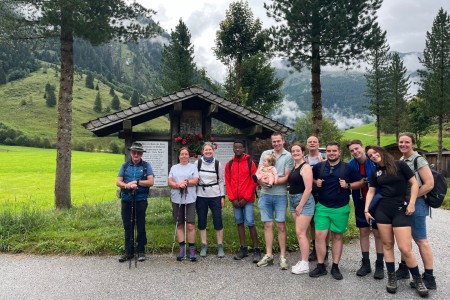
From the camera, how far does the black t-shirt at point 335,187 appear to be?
5363mm

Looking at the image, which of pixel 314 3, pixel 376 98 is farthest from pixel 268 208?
pixel 376 98

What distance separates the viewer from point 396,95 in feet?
147

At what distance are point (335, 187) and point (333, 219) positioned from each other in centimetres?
52

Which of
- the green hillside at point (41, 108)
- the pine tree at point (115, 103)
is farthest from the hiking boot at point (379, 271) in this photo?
the pine tree at point (115, 103)

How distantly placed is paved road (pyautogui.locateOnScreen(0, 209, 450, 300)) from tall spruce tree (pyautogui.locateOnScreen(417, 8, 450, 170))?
27546 millimetres

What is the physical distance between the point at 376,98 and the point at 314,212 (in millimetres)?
41402

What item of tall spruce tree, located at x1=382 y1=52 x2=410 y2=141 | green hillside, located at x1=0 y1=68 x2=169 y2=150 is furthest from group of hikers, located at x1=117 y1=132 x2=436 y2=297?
green hillside, located at x1=0 y1=68 x2=169 y2=150

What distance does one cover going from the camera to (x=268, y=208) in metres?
6.02

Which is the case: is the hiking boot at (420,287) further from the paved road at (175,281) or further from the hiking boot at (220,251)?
the hiking boot at (220,251)

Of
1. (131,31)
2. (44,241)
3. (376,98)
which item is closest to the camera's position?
(44,241)

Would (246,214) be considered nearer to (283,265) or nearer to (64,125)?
(283,265)

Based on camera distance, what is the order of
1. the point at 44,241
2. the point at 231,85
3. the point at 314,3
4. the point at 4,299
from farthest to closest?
the point at 231,85, the point at 314,3, the point at 44,241, the point at 4,299

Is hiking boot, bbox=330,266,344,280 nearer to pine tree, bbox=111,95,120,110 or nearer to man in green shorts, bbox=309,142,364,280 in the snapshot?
man in green shorts, bbox=309,142,364,280

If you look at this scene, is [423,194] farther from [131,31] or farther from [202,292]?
[131,31]
